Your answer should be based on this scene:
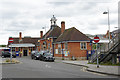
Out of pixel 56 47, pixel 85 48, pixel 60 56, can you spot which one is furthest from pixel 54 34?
pixel 85 48

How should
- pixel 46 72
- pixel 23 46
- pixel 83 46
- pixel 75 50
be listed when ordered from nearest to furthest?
pixel 46 72 → pixel 75 50 → pixel 83 46 → pixel 23 46

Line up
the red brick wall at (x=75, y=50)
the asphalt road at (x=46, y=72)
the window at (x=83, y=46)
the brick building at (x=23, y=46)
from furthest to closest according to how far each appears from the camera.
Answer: the brick building at (x=23, y=46) → the window at (x=83, y=46) → the red brick wall at (x=75, y=50) → the asphalt road at (x=46, y=72)

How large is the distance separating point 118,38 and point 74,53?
1668 cm

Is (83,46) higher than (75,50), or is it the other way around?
(83,46)

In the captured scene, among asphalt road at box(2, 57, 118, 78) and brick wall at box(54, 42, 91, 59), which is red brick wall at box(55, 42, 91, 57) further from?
asphalt road at box(2, 57, 118, 78)

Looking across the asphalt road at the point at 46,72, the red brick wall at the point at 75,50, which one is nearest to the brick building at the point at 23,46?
the red brick wall at the point at 75,50

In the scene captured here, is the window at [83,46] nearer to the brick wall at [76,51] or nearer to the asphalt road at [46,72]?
the brick wall at [76,51]

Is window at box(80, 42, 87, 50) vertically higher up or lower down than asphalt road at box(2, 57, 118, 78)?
higher up

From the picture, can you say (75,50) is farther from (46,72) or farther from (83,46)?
(46,72)

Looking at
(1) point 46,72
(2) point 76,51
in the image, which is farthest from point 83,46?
(1) point 46,72

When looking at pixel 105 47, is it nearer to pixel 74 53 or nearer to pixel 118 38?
pixel 118 38

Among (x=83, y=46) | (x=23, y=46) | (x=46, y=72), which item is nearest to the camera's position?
(x=46, y=72)

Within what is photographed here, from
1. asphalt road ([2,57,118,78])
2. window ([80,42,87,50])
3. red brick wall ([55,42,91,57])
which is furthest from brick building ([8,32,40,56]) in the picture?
asphalt road ([2,57,118,78])

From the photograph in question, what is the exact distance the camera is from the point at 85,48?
3891 cm
